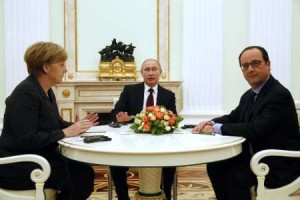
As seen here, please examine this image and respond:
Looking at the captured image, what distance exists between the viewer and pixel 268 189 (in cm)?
221

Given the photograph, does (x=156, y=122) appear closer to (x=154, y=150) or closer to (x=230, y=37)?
(x=154, y=150)

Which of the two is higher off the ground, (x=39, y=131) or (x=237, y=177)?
(x=39, y=131)

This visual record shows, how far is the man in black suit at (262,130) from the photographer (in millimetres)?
2279

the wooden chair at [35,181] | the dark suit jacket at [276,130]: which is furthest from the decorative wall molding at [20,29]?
the dark suit jacket at [276,130]

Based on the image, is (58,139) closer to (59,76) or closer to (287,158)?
(59,76)

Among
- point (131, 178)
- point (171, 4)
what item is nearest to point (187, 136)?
point (131, 178)

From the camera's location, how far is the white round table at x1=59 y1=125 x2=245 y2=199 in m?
1.98

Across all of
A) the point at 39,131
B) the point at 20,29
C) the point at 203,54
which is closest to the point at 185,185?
the point at 39,131

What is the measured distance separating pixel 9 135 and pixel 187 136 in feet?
3.66

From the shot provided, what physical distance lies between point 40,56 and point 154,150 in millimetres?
984

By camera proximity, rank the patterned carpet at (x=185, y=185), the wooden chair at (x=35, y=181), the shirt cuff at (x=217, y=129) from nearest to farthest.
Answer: the wooden chair at (x=35, y=181) < the shirt cuff at (x=217, y=129) < the patterned carpet at (x=185, y=185)

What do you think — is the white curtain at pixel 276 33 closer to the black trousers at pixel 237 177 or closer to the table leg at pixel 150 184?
the black trousers at pixel 237 177

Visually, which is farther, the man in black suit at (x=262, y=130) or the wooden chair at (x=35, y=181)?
the man in black suit at (x=262, y=130)

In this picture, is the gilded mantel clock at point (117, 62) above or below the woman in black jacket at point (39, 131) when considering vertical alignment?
above
